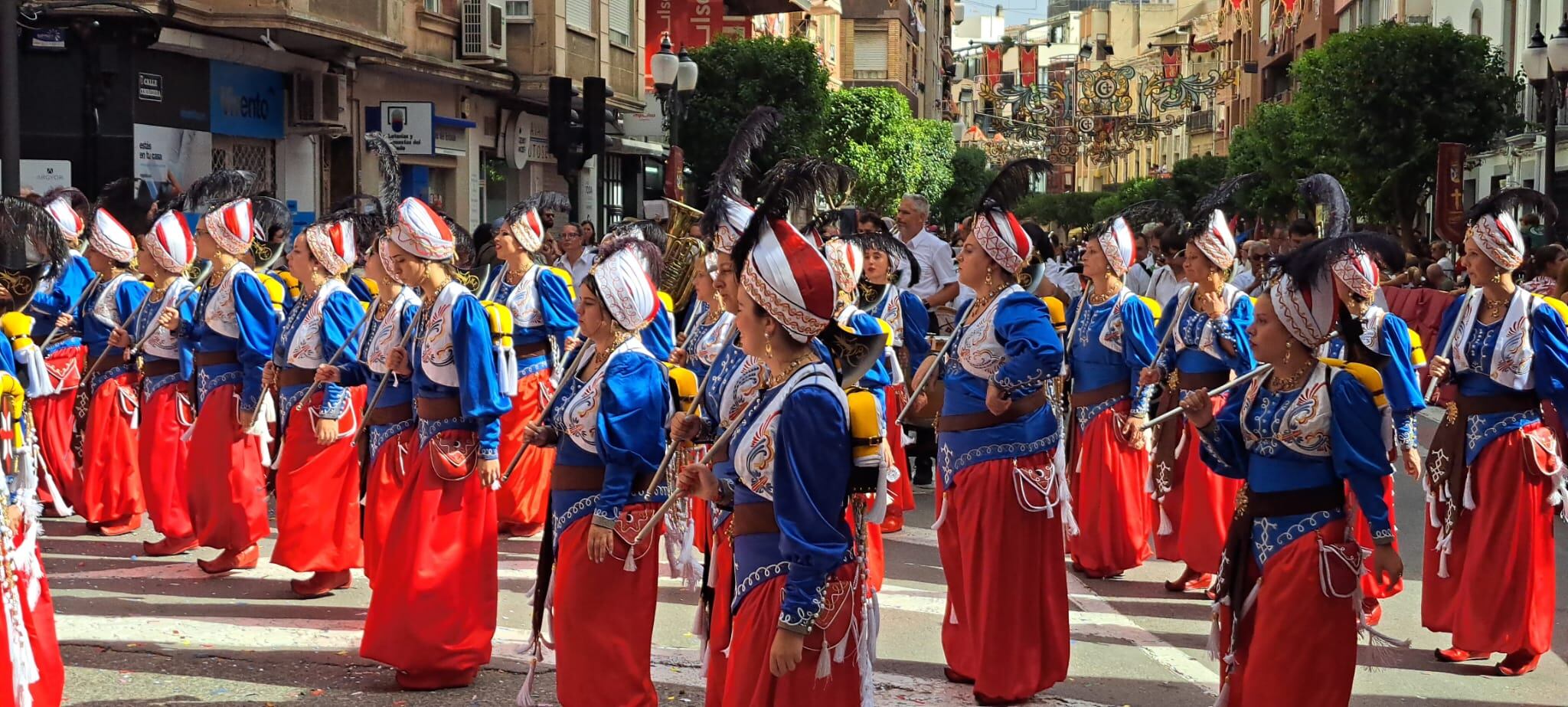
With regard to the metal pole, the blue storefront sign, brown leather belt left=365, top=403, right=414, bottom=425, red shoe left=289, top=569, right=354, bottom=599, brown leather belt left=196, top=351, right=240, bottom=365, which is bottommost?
red shoe left=289, top=569, right=354, bottom=599

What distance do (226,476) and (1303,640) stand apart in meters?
5.57

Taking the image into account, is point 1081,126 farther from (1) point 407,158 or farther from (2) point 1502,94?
(1) point 407,158

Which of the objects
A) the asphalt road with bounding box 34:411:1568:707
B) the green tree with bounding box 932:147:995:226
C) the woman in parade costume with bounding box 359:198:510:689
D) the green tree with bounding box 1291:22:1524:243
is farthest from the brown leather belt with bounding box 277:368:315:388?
the green tree with bounding box 932:147:995:226

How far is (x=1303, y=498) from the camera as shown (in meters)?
5.71

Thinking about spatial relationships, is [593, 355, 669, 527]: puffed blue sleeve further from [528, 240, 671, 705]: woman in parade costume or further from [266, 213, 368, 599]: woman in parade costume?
[266, 213, 368, 599]: woman in parade costume

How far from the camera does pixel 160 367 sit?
9.80m

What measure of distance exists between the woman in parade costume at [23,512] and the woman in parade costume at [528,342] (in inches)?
181

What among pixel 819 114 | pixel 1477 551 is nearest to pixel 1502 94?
pixel 819 114

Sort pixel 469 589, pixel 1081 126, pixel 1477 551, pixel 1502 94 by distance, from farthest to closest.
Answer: pixel 1081 126 → pixel 1502 94 → pixel 1477 551 → pixel 469 589

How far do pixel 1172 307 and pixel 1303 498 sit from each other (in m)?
3.77

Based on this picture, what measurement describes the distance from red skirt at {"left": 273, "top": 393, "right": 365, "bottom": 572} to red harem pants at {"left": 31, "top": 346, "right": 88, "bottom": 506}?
3.04 m

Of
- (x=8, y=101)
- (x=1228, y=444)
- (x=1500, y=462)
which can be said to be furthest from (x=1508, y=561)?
(x=8, y=101)

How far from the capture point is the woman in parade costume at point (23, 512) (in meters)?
5.35

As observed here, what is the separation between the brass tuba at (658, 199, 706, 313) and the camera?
336 inches
